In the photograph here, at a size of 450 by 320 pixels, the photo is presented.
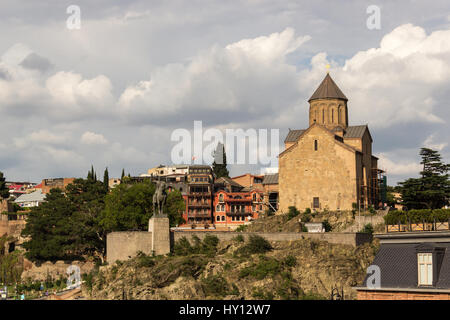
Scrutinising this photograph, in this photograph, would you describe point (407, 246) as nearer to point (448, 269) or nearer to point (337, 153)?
point (448, 269)

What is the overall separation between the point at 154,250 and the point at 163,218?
3.43m

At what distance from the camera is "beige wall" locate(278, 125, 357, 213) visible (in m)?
75.4

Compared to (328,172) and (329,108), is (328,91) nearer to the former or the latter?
(329,108)

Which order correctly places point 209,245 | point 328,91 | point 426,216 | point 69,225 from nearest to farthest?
point 426,216 → point 209,245 → point 328,91 → point 69,225

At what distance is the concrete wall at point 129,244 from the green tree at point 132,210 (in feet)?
33.9

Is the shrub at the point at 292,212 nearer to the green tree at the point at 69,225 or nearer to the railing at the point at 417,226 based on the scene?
the railing at the point at 417,226

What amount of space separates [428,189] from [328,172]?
47.5 feet

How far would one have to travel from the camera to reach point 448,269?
78.6ft

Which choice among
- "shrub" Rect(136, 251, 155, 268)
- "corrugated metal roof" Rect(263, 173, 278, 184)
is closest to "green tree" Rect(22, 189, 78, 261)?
"shrub" Rect(136, 251, 155, 268)

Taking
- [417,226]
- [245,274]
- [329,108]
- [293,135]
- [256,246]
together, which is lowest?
[245,274]

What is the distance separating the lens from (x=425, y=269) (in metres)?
24.3

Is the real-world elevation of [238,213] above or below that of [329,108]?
below

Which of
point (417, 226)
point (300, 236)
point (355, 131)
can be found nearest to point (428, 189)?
point (355, 131)
